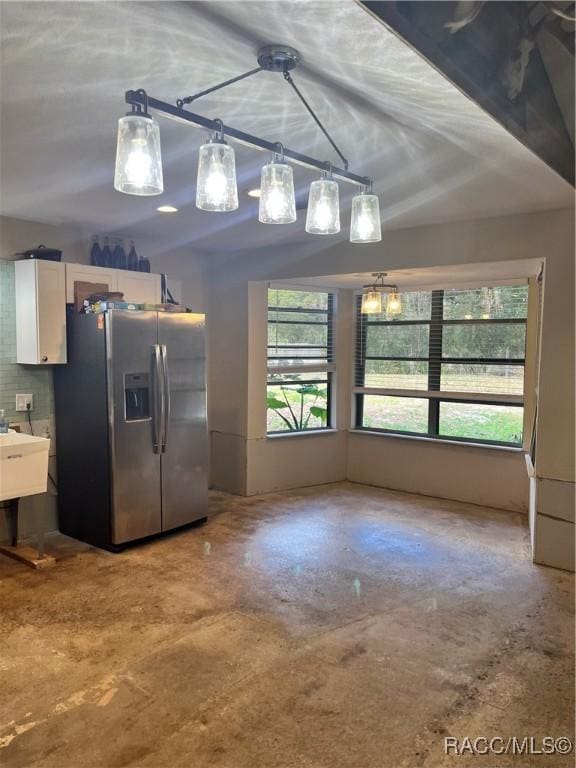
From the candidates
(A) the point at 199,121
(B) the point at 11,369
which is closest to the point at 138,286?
(B) the point at 11,369

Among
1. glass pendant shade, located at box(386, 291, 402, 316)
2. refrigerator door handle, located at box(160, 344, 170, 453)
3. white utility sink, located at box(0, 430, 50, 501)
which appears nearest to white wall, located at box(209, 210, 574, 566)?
glass pendant shade, located at box(386, 291, 402, 316)

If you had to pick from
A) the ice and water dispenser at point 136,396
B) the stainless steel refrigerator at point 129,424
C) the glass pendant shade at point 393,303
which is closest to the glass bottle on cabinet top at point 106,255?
the stainless steel refrigerator at point 129,424

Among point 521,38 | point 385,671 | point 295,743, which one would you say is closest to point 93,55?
point 521,38

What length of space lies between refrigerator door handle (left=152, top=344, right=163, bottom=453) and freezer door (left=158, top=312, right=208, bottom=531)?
0.04 meters

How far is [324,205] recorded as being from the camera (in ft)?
6.11

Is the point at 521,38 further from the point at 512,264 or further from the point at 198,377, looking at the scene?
the point at 198,377

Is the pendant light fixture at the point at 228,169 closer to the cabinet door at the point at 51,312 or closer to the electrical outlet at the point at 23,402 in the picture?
the cabinet door at the point at 51,312

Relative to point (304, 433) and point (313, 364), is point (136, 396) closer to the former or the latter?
point (304, 433)

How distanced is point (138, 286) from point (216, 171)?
3175 mm

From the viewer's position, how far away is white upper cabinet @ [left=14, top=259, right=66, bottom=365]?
3.95 m

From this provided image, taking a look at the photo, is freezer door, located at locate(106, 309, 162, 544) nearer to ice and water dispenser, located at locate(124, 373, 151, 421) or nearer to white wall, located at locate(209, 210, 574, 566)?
ice and water dispenser, located at locate(124, 373, 151, 421)

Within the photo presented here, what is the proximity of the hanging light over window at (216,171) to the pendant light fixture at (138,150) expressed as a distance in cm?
17

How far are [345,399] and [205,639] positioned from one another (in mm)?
3573

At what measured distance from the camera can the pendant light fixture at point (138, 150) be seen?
4.70 ft
